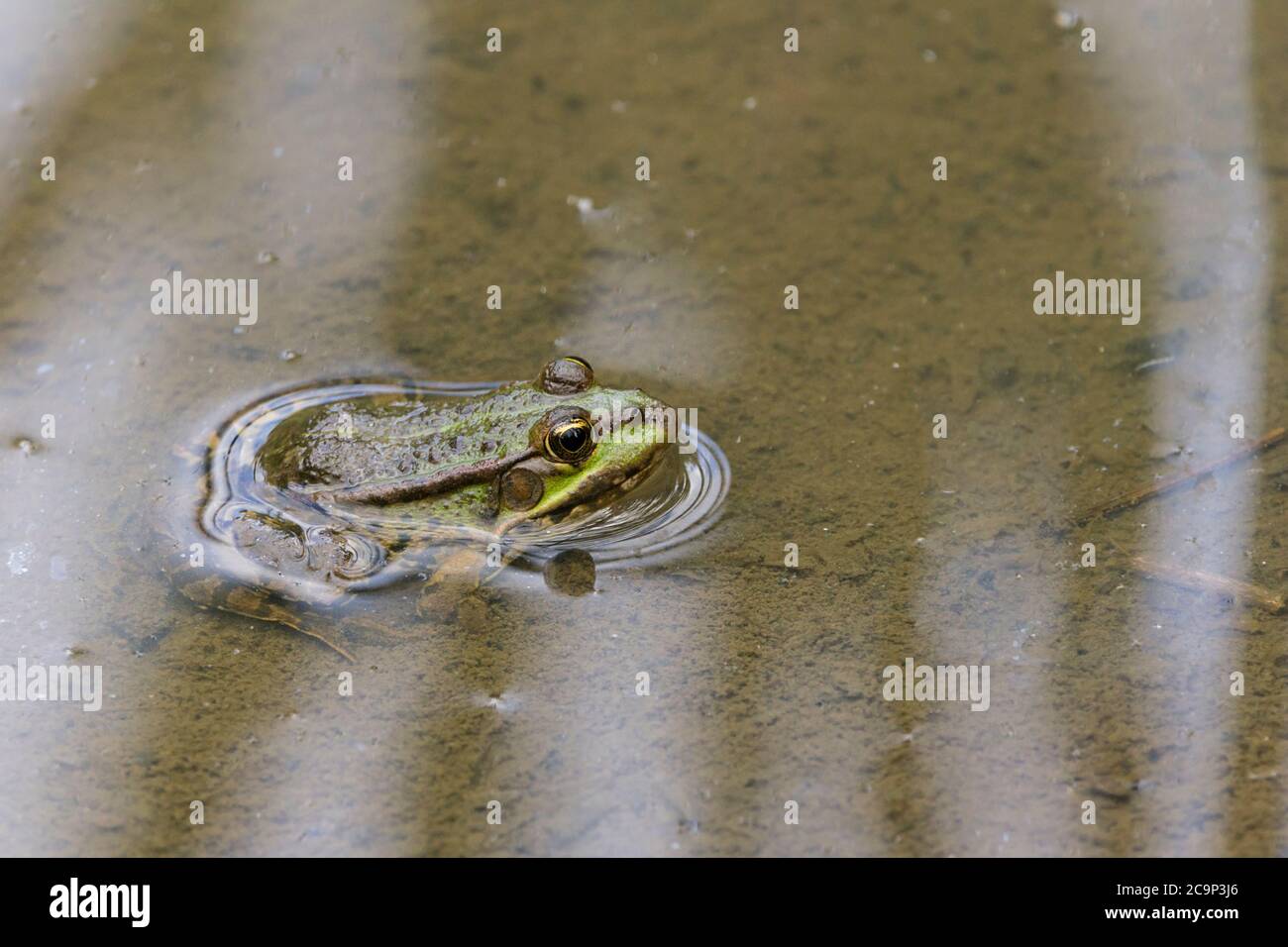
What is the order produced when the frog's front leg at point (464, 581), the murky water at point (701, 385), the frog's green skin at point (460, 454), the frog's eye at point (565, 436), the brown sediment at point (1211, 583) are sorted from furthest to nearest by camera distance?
the frog's green skin at point (460, 454)
the frog's eye at point (565, 436)
the frog's front leg at point (464, 581)
the brown sediment at point (1211, 583)
the murky water at point (701, 385)

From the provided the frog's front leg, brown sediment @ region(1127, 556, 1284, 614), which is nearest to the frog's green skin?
the frog's front leg

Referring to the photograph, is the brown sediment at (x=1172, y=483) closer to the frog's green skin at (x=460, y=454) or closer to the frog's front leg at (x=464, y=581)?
the frog's green skin at (x=460, y=454)

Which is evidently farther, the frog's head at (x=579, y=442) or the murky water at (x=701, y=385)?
the frog's head at (x=579, y=442)

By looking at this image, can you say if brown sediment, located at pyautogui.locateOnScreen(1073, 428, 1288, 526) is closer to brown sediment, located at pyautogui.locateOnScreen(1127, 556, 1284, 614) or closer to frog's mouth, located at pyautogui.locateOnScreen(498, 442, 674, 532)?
brown sediment, located at pyautogui.locateOnScreen(1127, 556, 1284, 614)

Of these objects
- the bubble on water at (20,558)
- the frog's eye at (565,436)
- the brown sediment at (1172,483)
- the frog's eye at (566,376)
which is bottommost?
the bubble on water at (20,558)

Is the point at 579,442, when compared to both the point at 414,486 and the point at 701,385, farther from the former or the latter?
the point at 701,385

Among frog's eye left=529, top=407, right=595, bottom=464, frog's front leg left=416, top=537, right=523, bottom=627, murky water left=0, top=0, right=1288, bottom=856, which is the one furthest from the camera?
frog's eye left=529, top=407, right=595, bottom=464

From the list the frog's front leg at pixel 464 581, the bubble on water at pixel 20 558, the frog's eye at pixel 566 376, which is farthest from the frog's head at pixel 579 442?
the bubble on water at pixel 20 558
